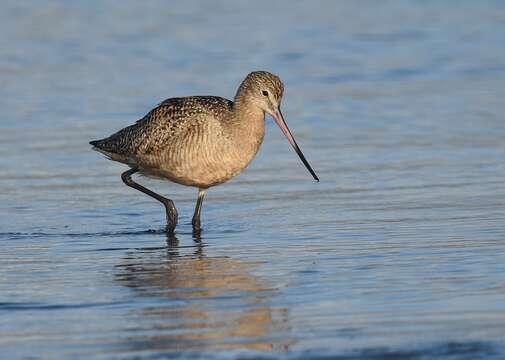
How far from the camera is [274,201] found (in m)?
9.73

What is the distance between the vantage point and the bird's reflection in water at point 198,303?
19.7ft

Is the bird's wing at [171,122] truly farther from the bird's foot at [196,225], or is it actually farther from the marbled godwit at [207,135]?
the bird's foot at [196,225]

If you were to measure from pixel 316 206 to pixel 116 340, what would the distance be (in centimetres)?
368

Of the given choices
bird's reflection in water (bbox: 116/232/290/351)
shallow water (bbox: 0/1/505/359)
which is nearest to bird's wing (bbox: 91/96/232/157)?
shallow water (bbox: 0/1/505/359)

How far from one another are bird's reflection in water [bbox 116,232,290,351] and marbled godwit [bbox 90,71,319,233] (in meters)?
0.81

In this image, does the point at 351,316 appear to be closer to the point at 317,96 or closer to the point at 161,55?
the point at 317,96

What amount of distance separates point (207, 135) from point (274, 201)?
994 mm

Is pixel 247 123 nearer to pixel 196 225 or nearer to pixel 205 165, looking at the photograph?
pixel 205 165

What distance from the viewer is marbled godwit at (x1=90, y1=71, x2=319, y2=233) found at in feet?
29.6

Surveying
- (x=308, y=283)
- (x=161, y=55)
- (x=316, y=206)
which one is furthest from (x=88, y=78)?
(x=308, y=283)

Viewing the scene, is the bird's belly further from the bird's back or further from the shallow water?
the shallow water

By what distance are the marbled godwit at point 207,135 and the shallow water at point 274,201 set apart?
395 mm

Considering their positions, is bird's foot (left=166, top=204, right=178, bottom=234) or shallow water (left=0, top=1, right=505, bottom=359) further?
bird's foot (left=166, top=204, right=178, bottom=234)

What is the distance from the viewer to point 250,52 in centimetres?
A: 1681
